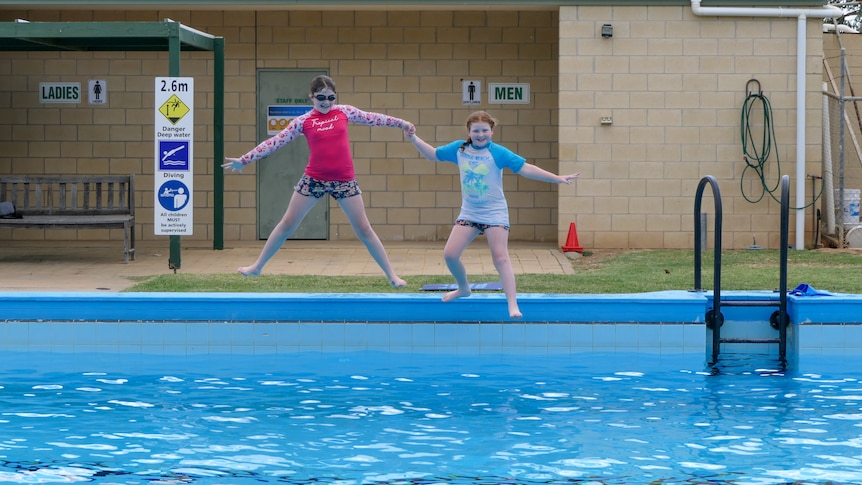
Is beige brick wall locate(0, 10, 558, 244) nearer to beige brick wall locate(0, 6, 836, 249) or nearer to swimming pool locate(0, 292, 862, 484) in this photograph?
beige brick wall locate(0, 6, 836, 249)

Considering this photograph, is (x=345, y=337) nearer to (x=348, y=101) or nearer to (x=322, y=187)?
(x=322, y=187)

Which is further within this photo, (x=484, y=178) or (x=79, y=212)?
(x=79, y=212)

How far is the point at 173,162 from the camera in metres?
11.8

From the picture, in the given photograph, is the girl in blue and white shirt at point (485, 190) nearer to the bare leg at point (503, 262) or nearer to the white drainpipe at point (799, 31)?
the bare leg at point (503, 262)

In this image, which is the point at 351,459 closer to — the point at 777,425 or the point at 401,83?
the point at 777,425

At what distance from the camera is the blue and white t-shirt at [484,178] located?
8.30 metres

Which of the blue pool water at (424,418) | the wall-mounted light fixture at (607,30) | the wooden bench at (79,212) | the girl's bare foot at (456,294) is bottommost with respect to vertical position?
the blue pool water at (424,418)

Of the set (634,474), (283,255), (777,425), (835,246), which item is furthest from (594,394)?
(835,246)

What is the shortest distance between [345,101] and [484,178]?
25.1ft

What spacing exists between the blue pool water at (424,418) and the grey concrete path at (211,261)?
251 centimetres

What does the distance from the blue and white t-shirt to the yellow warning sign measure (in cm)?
419

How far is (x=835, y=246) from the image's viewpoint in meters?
14.4

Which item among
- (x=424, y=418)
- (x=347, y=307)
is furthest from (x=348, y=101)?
(x=424, y=418)

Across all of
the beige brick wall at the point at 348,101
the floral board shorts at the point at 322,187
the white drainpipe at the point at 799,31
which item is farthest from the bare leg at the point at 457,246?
the white drainpipe at the point at 799,31
